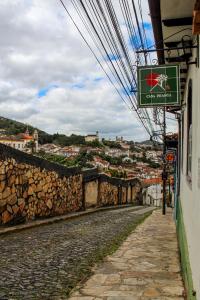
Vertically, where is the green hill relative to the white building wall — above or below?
above

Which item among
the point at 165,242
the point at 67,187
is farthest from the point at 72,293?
the point at 67,187

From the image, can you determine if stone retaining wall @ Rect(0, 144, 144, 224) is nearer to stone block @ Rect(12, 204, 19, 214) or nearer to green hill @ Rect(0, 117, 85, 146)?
stone block @ Rect(12, 204, 19, 214)

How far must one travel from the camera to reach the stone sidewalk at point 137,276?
500 centimetres

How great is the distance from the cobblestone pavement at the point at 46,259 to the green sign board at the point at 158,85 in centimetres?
277

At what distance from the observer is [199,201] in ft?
11.3

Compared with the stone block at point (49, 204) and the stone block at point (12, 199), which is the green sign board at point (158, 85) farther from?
the stone block at point (49, 204)

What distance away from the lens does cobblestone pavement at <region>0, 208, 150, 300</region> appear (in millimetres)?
5152

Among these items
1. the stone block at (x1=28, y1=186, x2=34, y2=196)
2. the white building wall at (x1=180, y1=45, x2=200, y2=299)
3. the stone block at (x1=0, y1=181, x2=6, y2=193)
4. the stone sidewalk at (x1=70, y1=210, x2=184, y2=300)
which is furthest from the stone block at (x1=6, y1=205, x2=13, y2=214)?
the white building wall at (x1=180, y1=45, x2=200, y2=299)

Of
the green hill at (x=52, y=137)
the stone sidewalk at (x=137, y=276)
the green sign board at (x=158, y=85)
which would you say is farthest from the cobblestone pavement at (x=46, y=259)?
the green hill at (x=52, y=137)

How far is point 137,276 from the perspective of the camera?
5938 mm

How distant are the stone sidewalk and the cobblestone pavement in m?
0.31

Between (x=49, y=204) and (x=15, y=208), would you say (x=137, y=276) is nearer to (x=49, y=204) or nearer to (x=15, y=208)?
(x=15, y=208)

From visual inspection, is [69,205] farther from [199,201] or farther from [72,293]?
[199,201]

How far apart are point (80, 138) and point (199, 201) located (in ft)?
300
